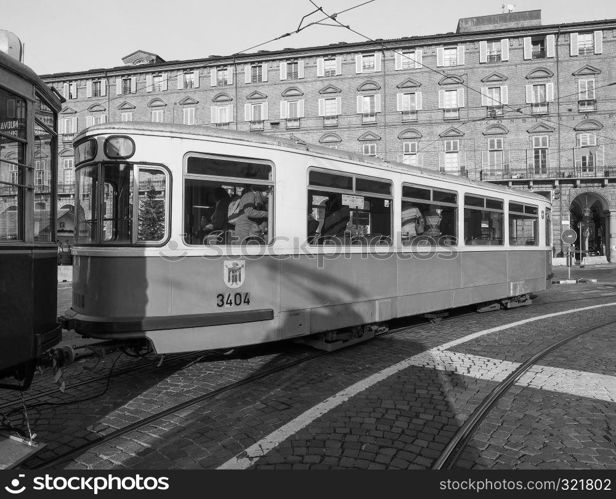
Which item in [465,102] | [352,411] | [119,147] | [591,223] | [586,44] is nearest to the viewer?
[352,411]

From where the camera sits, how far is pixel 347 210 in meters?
6.59

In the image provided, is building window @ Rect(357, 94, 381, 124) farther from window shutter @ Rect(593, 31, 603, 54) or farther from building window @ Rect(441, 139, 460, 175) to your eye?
window shutter @ Rect(593, 31, 603, 54)

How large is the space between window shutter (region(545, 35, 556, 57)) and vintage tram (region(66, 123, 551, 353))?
34.7 m

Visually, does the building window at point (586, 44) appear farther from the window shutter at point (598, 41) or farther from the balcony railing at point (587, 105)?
the balcony railing at point (587, 105)

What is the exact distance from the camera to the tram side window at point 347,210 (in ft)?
20.4

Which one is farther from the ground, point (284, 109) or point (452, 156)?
point (284, 109)

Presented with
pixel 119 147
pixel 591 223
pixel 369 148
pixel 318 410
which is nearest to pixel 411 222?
pixel 318 410

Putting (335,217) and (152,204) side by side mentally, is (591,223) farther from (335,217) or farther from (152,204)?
(152,204)

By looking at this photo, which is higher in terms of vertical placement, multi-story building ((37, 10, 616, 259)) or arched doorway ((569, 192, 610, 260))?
multi-story building ((37, 10, 616, 259))

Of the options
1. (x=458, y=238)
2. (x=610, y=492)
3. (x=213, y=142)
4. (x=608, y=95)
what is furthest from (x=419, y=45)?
(x=610, y=492)

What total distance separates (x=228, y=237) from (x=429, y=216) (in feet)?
13.3

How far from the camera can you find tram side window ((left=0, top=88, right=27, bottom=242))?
3697 mm

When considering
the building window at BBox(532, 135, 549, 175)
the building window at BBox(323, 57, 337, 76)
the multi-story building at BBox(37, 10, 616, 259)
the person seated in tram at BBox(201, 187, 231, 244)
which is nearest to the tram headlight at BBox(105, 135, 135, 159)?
the person seated in tram at BBox(201, 187, 231, 244)

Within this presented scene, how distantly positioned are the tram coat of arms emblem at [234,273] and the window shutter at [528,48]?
37.5 meters
